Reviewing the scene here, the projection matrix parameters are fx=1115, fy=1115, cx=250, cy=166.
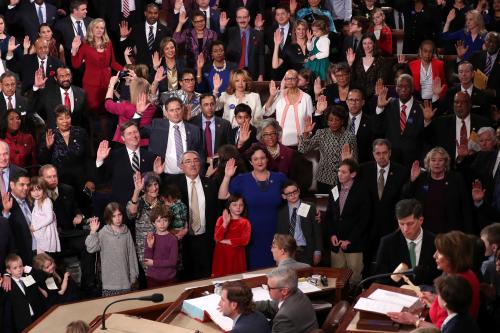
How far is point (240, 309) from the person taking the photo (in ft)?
23.3

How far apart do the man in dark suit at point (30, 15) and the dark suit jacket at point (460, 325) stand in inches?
291

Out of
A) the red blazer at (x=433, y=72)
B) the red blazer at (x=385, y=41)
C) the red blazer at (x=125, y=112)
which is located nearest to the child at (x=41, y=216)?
the red blazer at (x=125, y=112)

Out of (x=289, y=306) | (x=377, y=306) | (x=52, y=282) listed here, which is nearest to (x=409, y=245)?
(x=377, y=306)

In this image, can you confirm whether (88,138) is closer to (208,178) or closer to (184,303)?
(208,178)

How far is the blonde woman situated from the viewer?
Result: 11.2 metres

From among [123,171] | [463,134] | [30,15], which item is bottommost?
[123,171]

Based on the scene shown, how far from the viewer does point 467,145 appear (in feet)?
35.8

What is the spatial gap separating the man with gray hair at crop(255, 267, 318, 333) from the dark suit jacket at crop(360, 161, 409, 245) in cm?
271

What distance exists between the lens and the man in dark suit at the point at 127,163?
1012 cm

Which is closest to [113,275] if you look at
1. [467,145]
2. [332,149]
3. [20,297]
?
[20,297]

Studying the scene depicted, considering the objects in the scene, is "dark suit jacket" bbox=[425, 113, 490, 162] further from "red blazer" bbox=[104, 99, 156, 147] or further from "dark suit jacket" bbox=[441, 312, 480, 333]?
"dark suit jacket" bbox=[441, 312, 480, 333]

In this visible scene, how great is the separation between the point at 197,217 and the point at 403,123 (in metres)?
2.42

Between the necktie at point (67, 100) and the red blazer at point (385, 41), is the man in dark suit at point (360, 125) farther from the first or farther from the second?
the necktie at point (67, 100)

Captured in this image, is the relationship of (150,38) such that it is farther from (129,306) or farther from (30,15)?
(129,306)
